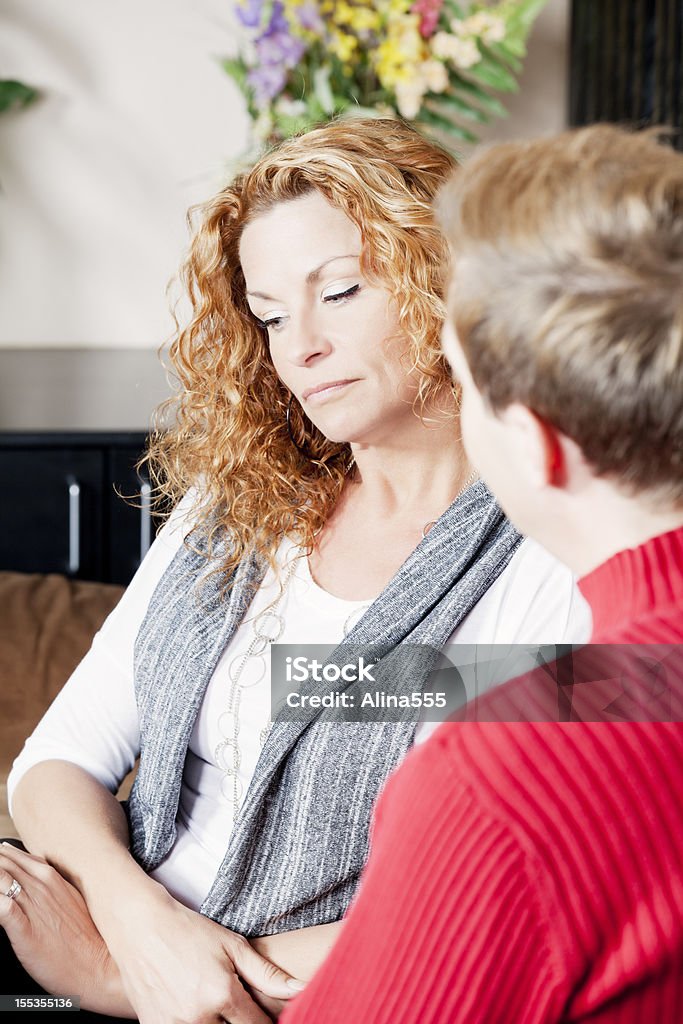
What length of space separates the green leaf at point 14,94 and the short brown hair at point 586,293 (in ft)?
9.04

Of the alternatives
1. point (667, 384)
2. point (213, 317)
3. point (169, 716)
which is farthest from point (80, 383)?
point (667, 384)

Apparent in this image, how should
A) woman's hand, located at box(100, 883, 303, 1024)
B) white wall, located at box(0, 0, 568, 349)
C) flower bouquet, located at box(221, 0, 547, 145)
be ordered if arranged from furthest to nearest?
white wall, located at box(0, 0, 568, 349) → flower bouquet, located at box(221, 0, 547, 145) → woman's hand, located at box(100, 883, 303, 1024)

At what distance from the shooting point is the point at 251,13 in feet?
8.43

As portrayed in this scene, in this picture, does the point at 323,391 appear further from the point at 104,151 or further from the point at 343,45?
the point at 104,151

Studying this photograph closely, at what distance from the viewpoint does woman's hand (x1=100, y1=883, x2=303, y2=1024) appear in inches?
41.6

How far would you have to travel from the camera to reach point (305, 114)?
2.61m

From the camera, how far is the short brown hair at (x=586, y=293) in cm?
53

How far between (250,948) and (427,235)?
2.59 feet

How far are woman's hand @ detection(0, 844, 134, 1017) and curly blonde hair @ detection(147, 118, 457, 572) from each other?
0.40 metres

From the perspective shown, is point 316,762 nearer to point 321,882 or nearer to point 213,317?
point 321,882

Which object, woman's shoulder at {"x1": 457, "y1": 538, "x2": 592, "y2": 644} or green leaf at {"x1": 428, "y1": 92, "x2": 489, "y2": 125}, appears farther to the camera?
green leaf at {"x1": 428, "y1": 92, "x2": 489, "y2": 125}

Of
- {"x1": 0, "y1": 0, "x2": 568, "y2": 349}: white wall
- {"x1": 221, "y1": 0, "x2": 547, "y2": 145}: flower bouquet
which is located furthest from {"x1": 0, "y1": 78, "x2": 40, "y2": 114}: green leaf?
{"x1": 221, "y1": 0, "x2": 547, "y2": 145}: flower bouquet

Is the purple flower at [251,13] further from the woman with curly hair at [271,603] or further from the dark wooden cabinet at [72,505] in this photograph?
the woman with curly hair at [271,603]

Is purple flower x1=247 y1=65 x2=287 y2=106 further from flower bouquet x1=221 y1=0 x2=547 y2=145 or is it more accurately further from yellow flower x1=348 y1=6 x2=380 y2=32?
yellow flower x1=348 y1=6 x2=380 y2=32
